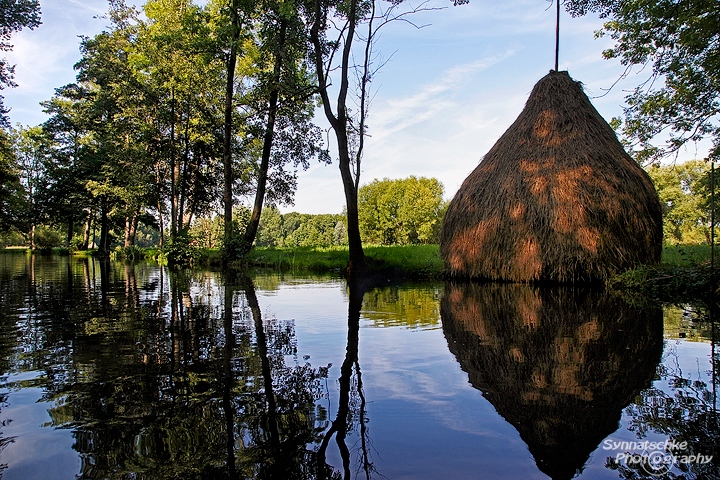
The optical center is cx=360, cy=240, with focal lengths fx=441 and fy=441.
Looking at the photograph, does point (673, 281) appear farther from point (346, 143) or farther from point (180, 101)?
point (180, 101)

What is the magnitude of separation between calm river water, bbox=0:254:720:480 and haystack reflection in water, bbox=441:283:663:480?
0.7 inches

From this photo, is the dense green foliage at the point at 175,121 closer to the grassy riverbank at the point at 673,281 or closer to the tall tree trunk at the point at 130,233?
the tall tree trunk at the point at 130,233

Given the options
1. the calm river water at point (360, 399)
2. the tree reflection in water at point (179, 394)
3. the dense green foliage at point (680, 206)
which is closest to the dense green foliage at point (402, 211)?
the dense green foliage at point (680, 206)

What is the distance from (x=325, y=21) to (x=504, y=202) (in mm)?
9500

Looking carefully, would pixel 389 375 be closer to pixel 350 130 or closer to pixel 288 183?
pixel 350 130

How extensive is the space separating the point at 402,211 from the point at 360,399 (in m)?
65.1

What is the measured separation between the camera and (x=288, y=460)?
211 centimetres

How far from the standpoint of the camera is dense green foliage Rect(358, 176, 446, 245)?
66.3m

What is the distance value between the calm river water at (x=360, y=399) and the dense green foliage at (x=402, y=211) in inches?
2395

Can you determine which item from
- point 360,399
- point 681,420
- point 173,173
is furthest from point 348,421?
point 173,173

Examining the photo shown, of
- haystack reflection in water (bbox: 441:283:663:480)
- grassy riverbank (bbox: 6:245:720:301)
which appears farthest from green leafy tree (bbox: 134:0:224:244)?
haystack reflection in water (bbox: 441:283:663:480)

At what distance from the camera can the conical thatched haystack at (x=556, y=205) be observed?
10.2 metres

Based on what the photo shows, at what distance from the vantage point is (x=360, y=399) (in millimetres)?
2980

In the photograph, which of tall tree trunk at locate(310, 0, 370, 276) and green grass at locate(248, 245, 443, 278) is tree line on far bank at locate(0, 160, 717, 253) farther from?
tall tree trunk at locate(310, 0, 370, 276)
